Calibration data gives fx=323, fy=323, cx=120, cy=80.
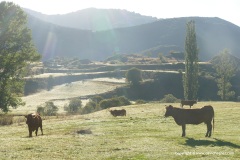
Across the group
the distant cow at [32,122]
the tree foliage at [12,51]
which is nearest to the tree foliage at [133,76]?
the tree foliage at [12,51]

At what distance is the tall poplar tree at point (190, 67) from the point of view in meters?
100

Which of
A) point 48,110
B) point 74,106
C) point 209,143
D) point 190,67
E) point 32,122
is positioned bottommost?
point 74,106

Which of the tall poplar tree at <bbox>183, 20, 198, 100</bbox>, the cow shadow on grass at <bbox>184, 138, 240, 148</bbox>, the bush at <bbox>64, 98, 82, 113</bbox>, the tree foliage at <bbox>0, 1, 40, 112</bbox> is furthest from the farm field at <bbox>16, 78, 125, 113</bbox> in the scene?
the cow shadow on grass at <bbox>184, 138, 240, 148</bbox>

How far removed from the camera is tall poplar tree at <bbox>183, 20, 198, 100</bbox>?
100m

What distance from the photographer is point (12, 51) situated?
5228cm

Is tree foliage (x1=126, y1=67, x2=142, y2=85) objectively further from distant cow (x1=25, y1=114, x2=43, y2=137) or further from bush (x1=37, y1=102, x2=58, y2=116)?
distant cow (x1=25, y1=114, x2=43, y2=137)

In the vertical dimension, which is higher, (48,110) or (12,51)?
(12,51)

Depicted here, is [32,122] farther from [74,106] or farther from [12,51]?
[74,106]

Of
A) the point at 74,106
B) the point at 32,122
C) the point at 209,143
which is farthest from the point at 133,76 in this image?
the point at 209,143

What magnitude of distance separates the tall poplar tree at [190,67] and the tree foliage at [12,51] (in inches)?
2299

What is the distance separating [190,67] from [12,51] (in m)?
63.7

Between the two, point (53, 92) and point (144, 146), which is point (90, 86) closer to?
point (53, 92)

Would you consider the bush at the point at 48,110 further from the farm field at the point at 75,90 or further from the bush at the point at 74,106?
the farm field at the point at 75,90

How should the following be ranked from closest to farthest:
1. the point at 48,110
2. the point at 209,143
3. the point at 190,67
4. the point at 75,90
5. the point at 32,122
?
the point at 209,143 < the point at 32,122 < the point at 48,110 < the point at 190,67 < the point at 75,90
